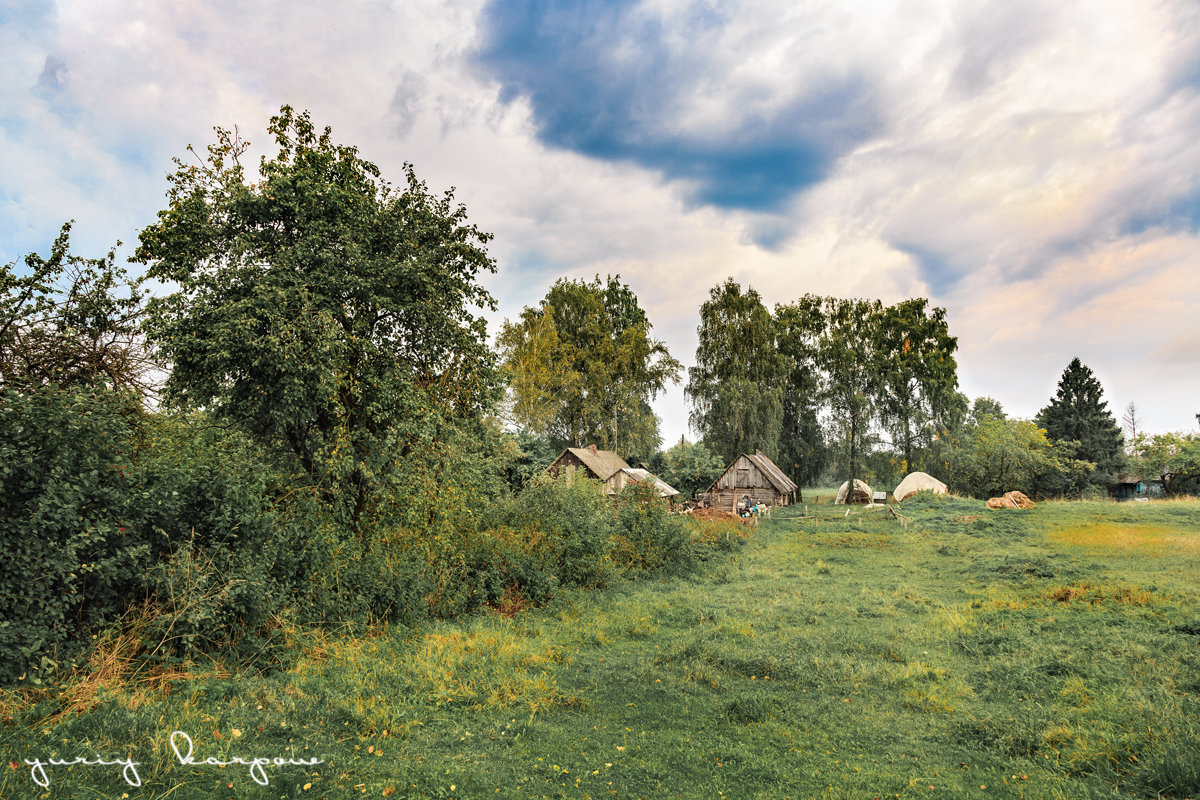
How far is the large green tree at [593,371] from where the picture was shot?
138 ft

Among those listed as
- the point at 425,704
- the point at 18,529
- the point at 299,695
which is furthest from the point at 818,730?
the point at 18,529

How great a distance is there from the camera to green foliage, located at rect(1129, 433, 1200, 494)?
144 feet

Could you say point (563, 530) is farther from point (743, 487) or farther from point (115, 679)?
point (743, 487)

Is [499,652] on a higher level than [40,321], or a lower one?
lower

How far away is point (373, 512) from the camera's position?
1193 cm

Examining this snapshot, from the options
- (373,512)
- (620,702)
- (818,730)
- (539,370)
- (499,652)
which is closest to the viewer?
(818,730)

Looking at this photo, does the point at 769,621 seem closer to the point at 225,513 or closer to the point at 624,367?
the point at 225,513

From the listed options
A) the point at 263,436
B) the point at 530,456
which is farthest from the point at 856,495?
the point at 263,436

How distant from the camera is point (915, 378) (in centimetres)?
4672

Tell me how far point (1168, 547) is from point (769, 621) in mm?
16911

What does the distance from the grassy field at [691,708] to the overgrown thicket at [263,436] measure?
86 cm

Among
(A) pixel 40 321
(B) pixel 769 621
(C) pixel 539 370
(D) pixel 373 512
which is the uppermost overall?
(C) pixel 539 370

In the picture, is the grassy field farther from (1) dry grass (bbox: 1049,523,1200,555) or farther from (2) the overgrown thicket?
(1) dry grass (bbox: 1049,523,1200,555)

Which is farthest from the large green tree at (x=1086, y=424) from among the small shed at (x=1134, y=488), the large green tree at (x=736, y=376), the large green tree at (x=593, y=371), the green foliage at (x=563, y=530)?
the green foliage at (x=563, y=530)
